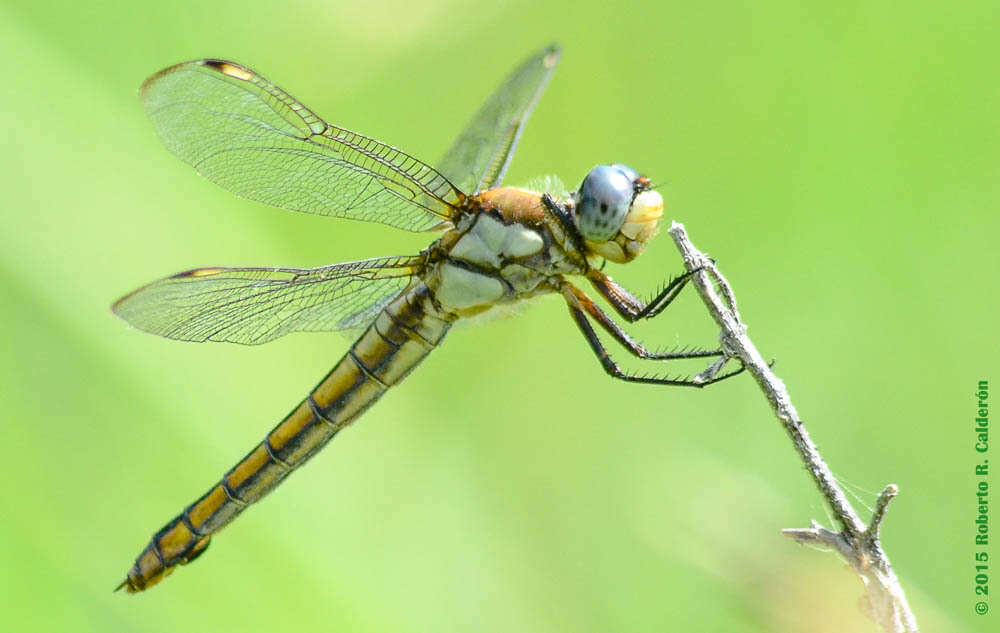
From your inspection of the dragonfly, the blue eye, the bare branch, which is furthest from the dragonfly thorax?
the bare branch

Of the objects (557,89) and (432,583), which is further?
(557,89)

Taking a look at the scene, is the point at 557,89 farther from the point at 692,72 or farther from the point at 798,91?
the point at 798,91

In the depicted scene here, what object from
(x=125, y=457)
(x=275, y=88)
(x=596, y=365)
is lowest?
(x=125, y=457)

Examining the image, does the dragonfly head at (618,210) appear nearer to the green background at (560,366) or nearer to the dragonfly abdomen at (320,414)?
the green background at (560,366)

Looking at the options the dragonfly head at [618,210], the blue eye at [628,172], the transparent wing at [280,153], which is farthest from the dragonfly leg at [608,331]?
the transparent wing at [280,153]

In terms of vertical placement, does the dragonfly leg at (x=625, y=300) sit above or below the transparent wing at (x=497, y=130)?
below

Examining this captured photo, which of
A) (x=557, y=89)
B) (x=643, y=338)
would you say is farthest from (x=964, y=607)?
(x=557, y=89)
